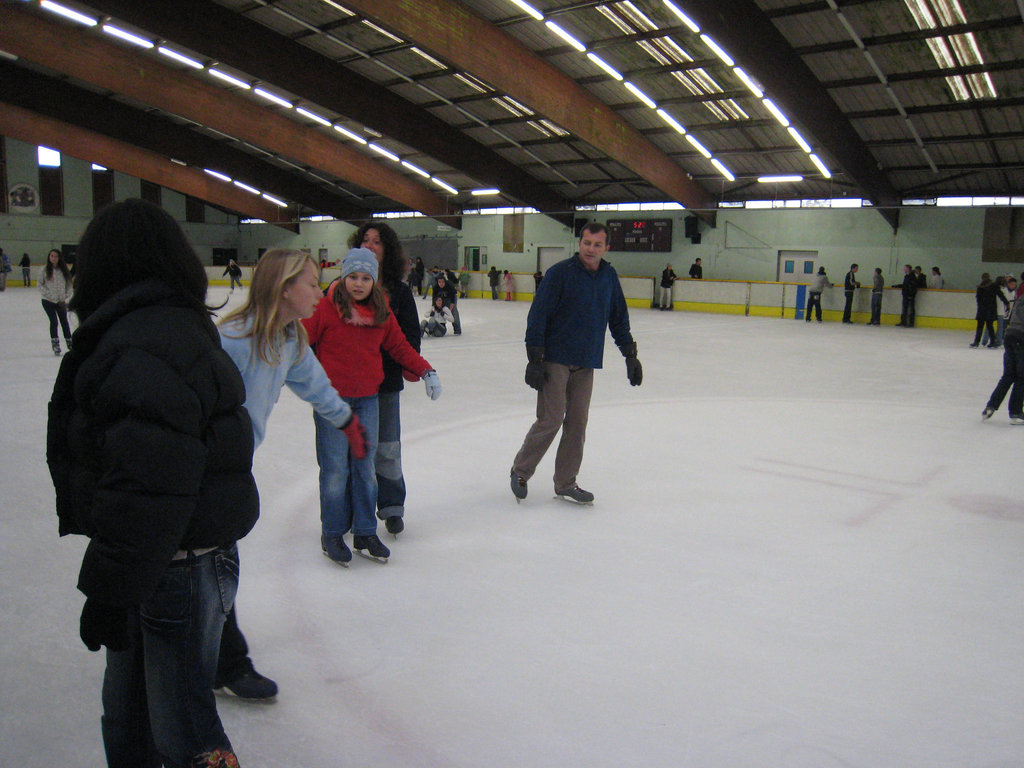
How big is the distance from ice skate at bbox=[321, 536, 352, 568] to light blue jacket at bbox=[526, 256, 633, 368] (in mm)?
1461

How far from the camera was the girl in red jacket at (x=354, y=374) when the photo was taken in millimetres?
3199

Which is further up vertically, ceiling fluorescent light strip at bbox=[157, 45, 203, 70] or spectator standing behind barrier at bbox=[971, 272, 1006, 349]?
ceiling fluorescent light strip at bbox=[157, 45, 203, 70]

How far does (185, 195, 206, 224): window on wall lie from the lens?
37656 millimetres

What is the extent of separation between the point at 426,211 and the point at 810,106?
17.0 m

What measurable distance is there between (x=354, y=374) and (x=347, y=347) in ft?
0.40

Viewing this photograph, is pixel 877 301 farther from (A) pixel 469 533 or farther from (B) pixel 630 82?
(A) pixel 469 533

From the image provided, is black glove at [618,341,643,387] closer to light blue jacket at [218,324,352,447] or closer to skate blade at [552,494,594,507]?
skate blade at [552,494,594,507]

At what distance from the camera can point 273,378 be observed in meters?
2.21

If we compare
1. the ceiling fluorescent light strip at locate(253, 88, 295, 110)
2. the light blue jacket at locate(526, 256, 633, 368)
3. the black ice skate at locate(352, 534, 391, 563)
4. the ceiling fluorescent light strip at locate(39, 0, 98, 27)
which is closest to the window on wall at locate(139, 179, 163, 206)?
the ceiling fluorescent light strip at locate(253, 88, 295, 110)

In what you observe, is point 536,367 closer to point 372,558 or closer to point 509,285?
point 372,558

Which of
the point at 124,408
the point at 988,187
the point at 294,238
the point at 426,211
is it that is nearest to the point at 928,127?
the point at 988,187

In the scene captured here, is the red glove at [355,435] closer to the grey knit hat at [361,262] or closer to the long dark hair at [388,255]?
the grey knit hat at [361,262]

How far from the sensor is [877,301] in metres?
19.7

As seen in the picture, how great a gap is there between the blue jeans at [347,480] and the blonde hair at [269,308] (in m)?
1.09
